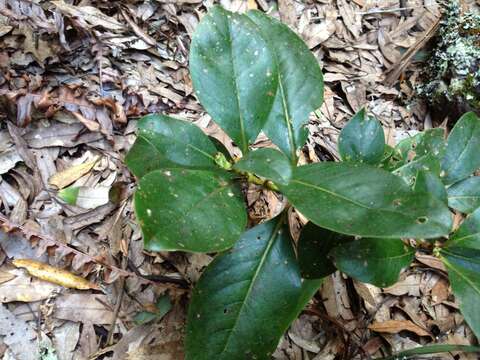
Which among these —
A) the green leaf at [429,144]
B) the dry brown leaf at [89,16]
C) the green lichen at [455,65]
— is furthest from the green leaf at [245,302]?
the green lichen at [455,65]

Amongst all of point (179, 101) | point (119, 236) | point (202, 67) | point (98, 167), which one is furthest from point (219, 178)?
point (179, 101)

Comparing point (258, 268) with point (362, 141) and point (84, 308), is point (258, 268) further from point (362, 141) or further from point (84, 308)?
point (84, 308)

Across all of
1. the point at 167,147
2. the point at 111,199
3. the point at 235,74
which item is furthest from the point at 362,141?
the point at 111,199

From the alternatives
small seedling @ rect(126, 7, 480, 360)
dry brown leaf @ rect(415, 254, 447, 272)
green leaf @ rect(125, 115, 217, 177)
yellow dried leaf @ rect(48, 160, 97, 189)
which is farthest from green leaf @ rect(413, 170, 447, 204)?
yellow dried leaf @ rect(48, 160, 97, 189)

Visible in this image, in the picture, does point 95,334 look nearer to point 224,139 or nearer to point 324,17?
point 224,139

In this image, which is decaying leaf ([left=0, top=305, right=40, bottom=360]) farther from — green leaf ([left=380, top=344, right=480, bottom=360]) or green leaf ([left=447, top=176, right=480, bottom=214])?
green leaf ([left=447, top=176, right=480, bottom=214])

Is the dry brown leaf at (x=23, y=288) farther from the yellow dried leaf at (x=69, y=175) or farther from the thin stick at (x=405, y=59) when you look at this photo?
the thin stick at (x=405, y=59)
